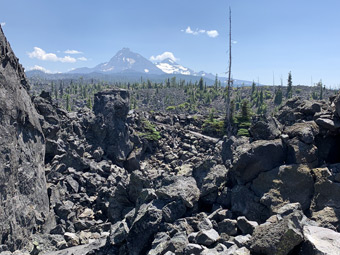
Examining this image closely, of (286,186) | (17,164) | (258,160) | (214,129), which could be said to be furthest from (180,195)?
(214,129)

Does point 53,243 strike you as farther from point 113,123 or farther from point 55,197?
point 113,123

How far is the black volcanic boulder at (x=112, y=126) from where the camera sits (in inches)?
1298

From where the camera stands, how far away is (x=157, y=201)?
1372 cm

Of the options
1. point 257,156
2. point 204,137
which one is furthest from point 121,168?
point 257,156

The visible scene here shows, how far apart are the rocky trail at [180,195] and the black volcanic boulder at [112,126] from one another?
384 centimetres

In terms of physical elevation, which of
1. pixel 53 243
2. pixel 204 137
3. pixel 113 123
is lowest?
pixel 53 243

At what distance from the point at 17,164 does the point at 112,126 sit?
17.0 m

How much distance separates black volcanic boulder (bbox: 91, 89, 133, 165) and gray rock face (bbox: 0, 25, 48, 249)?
12.0 meters

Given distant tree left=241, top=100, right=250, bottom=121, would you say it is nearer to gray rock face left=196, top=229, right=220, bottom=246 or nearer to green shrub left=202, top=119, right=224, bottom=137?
green shrub left=202, top=119, right=224, bottom=137

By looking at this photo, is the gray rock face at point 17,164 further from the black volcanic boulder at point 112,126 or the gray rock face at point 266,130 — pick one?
the gray rock face at point 266,130

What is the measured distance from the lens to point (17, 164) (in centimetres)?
1778

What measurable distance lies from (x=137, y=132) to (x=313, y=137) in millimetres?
29001

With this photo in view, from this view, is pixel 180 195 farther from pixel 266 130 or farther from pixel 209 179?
pixel 266 130

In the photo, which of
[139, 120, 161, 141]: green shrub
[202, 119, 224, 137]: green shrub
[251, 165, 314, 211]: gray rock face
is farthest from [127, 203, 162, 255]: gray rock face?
[202, 119, 224, 137]: green shrub
